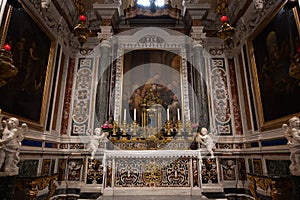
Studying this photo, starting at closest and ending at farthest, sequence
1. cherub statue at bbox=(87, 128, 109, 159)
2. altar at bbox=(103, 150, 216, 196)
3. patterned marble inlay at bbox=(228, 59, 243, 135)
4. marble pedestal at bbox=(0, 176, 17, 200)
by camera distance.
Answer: marble pedestal at bbox=(0, 176, 17, 200)
altar at bbox=(103, 150, 216, 196)
cherub statue at bbox=(87, 128, 109, 159)
patterned marble inlay at bbox=(228, 59, 243, 135)

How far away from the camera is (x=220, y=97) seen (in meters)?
5.78

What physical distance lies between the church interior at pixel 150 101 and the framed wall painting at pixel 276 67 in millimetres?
23

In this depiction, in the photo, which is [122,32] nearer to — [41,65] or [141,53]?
[141,53]

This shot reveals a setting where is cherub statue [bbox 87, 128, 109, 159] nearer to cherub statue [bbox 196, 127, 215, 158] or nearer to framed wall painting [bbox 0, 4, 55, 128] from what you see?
framed wall painting [bbox 0, 4, 55, 128]

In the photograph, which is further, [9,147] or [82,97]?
[82,97]

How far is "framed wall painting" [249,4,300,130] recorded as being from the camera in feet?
11.6

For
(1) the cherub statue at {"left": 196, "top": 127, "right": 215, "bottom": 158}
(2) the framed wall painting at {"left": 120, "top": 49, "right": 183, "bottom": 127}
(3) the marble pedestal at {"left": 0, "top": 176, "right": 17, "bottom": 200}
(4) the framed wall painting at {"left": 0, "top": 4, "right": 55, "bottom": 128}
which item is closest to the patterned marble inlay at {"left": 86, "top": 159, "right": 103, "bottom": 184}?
(2) the framed wall painting at {"left": 120, "top": 49, "right": 183, "bottom": 127}

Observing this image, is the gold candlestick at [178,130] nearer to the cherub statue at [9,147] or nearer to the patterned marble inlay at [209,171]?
the patterned marble inlay at [209,171]

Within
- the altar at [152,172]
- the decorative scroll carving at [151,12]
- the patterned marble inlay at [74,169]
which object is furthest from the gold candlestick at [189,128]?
the decorative scroll carving at [151,12]

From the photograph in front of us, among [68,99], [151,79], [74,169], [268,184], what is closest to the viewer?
[268,184]

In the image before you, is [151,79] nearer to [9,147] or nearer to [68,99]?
[68,99]

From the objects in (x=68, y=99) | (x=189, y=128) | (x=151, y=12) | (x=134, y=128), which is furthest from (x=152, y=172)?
(x=151, y=12)

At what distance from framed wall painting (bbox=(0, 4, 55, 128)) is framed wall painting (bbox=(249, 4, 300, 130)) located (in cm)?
516

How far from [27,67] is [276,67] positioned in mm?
5297
